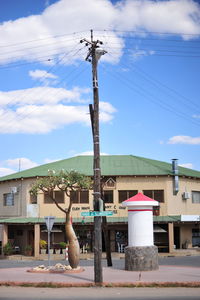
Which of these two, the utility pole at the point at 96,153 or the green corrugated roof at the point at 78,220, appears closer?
the utility pole at the point at 96,153

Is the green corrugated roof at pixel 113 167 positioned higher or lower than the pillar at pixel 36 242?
higher

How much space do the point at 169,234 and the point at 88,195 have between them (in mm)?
7724

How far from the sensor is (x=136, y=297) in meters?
12.4

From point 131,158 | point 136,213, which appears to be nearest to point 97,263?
point 136,213

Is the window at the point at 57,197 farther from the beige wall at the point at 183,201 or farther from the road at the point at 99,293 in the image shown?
the road at the point at 99,293

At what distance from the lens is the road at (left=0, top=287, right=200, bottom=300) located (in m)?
12.4

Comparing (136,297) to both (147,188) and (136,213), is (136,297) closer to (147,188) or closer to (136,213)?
(136,213)

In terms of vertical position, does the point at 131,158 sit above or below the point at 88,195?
above

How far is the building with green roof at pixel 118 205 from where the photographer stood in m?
36.9

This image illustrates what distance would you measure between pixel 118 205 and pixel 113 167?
3.82m

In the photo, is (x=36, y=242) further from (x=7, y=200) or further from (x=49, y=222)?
(x=49, y=222)

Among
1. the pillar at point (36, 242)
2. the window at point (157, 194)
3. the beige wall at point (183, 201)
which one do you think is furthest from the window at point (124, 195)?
the pillar at point (36, 242)

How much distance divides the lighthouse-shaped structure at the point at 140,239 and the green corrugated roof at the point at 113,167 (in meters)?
17.5

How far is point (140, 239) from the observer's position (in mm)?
19719
